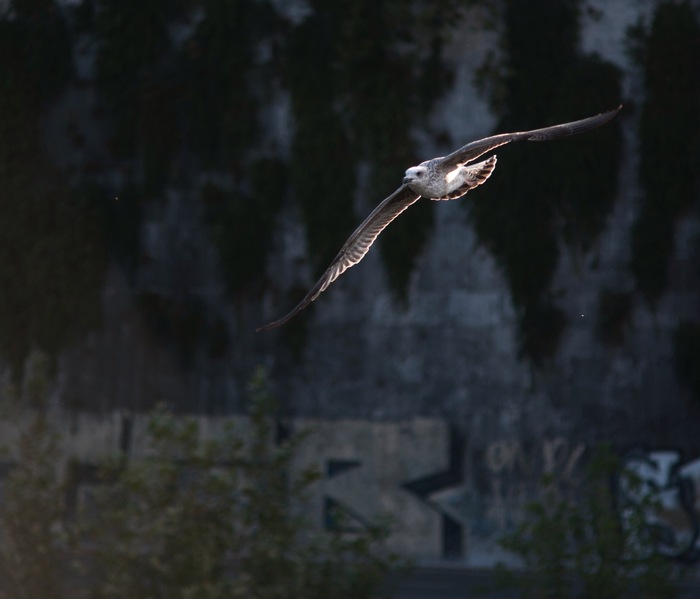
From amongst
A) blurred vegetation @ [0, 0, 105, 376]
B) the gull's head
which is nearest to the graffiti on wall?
blurred vegetation @ [0, 0, 105, 376]

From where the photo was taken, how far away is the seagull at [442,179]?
31.1 ft

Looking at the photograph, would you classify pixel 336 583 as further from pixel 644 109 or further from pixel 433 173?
pixel 644 109

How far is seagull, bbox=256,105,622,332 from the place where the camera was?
9469 millimetres

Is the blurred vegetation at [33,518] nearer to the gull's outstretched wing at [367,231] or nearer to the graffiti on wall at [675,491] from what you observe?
the gull's outstretched wing at [367,231]

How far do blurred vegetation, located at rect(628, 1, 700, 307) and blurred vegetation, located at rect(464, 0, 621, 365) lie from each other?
0.62 m

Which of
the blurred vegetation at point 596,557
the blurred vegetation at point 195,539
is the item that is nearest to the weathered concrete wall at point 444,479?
the blurred vegetation at point 596,557

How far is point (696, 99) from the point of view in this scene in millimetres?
22734

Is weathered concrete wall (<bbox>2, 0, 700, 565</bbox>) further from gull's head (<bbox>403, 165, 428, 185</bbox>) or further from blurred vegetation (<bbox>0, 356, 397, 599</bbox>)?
gull's head (<bbox>403, 165, 428, 185</bbox>)

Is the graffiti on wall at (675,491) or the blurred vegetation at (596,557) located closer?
the blurred vegetation at (596,557)

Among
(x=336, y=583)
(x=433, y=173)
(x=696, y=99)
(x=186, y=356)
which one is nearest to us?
(x=433, y=173)

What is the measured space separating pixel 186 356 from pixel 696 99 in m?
10.6

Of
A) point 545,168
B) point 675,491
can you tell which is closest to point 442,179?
point 545,168

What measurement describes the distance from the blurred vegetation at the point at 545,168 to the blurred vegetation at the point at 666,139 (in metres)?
0.62

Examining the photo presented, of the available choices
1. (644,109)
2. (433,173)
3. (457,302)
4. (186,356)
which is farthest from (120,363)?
(433,173)
